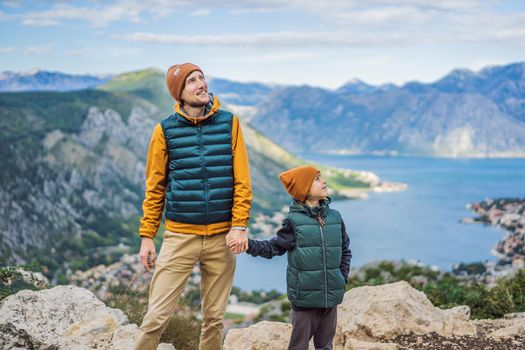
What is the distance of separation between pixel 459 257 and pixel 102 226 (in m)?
52.1

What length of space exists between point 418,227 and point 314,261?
3531 inches

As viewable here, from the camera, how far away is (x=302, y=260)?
12.1 ft

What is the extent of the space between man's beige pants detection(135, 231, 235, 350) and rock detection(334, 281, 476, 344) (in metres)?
1.54

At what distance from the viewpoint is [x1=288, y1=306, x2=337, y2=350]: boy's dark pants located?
3.79 metres

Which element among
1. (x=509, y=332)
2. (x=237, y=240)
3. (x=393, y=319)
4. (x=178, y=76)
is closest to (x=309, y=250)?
(x=237, y=240)

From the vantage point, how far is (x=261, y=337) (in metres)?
4.54

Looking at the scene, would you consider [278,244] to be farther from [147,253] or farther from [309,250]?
[147,253]

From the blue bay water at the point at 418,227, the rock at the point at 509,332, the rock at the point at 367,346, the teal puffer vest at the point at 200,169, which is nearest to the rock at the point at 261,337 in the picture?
the rock at the point at 367,346

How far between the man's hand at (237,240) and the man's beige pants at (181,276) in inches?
5.1

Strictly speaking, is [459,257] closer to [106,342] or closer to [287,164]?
[106,342]

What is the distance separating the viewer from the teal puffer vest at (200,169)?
350 centimetres

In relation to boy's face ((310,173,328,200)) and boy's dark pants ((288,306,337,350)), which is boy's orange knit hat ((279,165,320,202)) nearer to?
boy's face ((310,173,328,200))

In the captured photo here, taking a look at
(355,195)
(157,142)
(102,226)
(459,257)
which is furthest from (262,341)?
(355,195)

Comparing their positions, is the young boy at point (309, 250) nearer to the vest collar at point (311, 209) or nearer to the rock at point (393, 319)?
the vest collar at point (311, 209)
